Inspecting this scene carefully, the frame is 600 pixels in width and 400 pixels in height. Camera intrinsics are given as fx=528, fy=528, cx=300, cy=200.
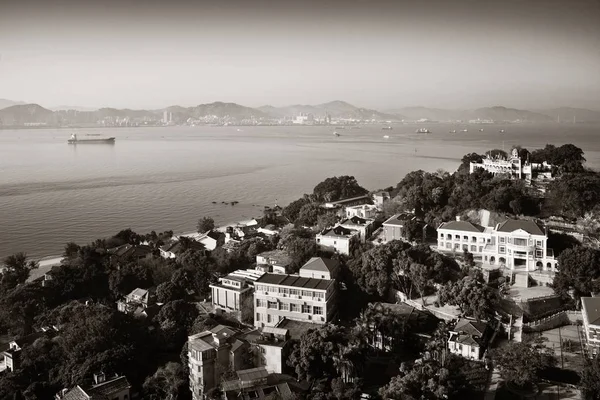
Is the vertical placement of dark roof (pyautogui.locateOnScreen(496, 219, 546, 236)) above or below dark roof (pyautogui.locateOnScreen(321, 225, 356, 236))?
above

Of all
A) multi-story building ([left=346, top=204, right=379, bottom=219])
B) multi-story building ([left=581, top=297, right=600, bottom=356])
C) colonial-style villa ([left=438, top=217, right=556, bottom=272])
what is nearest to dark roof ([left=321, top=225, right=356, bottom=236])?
multi-story building ([left=346, top=204, right=379, bottom=219])

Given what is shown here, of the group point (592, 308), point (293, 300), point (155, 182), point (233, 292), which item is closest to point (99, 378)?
point (233, 292)

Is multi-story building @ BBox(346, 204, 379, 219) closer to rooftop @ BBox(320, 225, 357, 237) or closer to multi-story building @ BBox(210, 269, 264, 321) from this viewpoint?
rooftop @ BBox(320, 225, 357, 237)

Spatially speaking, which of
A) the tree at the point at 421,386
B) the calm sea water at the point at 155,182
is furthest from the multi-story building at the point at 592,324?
the calm sea water at the point at 155,182

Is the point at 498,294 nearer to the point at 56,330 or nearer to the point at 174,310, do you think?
the point at 174,310

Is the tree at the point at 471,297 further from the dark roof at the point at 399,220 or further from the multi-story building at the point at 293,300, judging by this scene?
the dark roof at the point at 399,220

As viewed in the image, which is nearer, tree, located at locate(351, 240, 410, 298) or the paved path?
the paved path

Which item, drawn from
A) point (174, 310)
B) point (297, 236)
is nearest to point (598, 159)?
point (297, 236)

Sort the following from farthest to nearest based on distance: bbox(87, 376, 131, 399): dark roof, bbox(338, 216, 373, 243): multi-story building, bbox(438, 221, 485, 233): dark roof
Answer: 1. bbox(338, 216, 373, 243): multi-story building
2. bbox(438, 221, 485, 233): dark roof
3. bbox(87, 376, 131, 399): dark roof

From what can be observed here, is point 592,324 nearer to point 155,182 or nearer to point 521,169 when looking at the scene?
point 521,169
